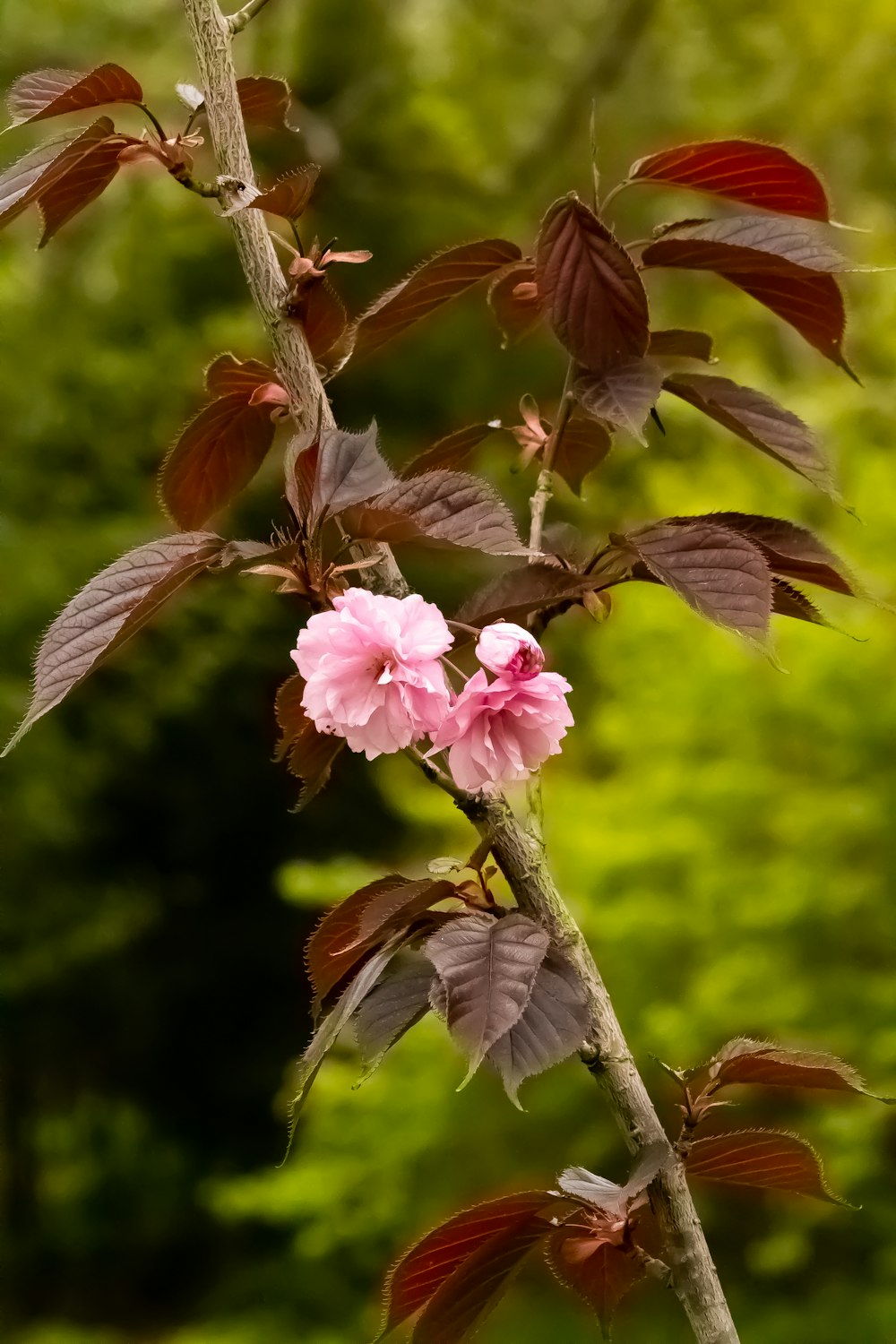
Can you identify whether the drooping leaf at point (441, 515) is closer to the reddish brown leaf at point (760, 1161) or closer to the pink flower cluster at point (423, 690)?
the pink flower cluster at point (423, 690)

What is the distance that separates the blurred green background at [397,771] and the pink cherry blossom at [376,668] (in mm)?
719

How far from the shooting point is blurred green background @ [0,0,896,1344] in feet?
3.72

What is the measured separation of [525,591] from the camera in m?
0.33

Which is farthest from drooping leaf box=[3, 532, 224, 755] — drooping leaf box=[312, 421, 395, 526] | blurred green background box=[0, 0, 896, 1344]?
blurred green background box=[0, 0, 896, 1344]

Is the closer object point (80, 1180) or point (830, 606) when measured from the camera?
point (830, 606)

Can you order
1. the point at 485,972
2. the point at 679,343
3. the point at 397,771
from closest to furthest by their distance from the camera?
the point at 485,972, the point at 679,343, the point at 397,771

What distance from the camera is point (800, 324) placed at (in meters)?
0.38

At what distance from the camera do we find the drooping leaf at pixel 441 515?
31 cm

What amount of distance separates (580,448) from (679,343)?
5 centimetres

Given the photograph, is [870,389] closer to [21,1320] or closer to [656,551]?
[656,551]

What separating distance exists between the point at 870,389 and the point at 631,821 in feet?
1.57

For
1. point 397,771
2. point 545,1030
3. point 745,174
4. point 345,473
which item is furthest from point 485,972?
point 397,771

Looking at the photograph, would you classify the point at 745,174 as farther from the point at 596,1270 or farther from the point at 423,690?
the point at 596,1270

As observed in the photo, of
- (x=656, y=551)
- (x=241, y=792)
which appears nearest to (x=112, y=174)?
(x=656, y=551)
